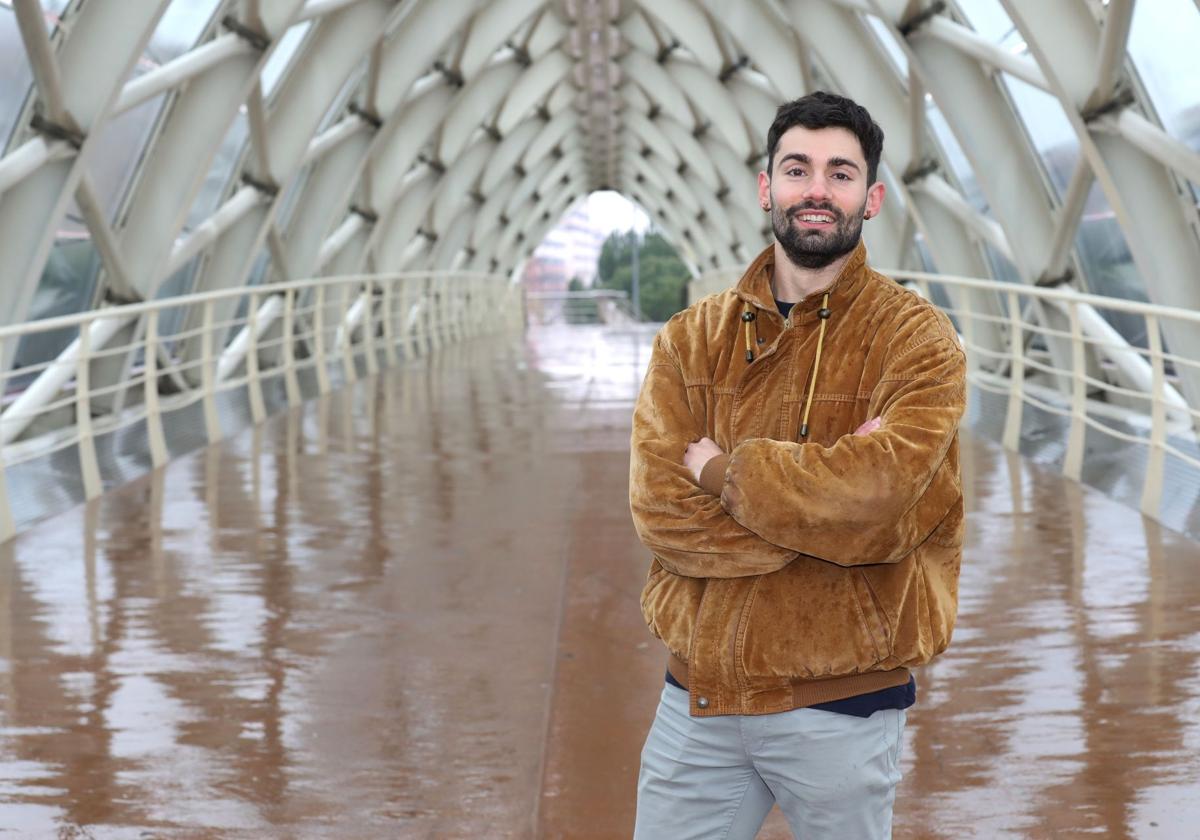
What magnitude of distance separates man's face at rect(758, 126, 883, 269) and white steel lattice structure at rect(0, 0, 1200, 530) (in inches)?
264

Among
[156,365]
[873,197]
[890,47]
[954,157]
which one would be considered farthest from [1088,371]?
[873,197]

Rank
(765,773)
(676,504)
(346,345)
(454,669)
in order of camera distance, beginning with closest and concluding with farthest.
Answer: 1. (765,773)
2. (676,504)
3. (454,669)
4. (346,345)

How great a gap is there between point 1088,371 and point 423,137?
18.4 metres

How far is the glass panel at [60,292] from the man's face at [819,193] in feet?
49.8

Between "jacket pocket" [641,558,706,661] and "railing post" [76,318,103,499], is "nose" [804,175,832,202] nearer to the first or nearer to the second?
"jacket pocket" [641,558,706,661]

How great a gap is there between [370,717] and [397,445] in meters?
7.19

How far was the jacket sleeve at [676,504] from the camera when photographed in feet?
8.05

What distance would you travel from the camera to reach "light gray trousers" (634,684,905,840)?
2.42 m

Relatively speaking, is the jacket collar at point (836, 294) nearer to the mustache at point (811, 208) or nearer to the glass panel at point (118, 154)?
the mustache at point (811, 208)

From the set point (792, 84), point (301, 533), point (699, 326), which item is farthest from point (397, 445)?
point (792, 84)

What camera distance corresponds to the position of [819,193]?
2.50m

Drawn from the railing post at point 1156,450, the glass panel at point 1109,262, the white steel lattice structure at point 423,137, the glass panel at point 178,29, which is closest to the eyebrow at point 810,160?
the railing post at point 1156,450

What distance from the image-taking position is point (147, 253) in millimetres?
16594

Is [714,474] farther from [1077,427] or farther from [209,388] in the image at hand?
[209,388]
